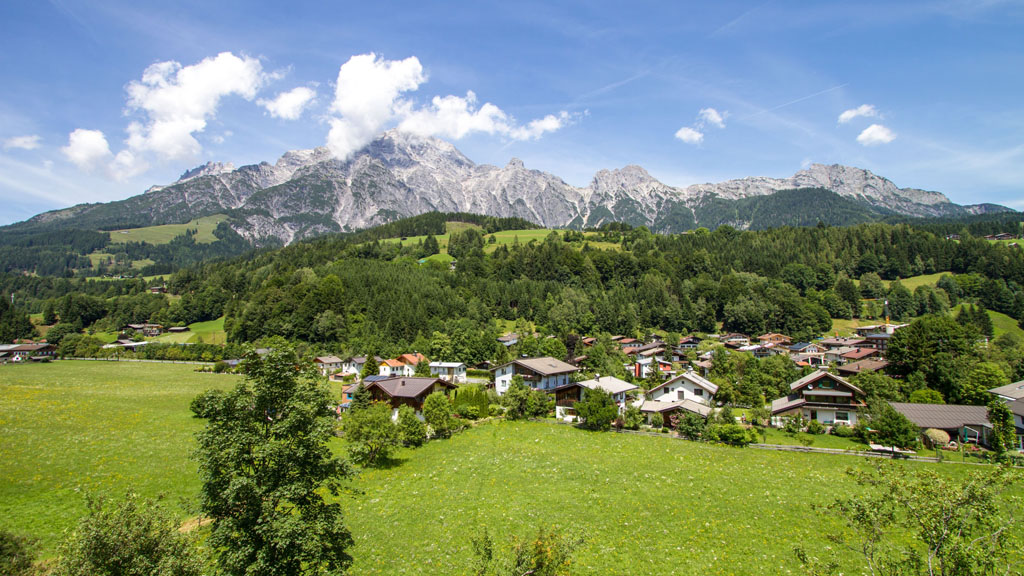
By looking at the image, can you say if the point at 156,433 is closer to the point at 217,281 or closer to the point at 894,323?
A: the point at 217,281

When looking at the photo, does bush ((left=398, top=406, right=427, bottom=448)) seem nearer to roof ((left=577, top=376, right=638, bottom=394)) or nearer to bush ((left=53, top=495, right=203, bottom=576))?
roof ((left=577, top=376, right=638, bottom=394))

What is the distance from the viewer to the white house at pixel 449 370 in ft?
233

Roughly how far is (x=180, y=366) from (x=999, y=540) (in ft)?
323

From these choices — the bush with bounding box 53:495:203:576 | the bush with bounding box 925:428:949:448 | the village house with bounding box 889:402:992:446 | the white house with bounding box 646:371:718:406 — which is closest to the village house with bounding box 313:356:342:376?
the white house with bounding box 646:371:718:406

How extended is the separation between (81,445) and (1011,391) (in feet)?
268

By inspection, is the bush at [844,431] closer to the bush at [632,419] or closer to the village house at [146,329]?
the bush at [632,419]

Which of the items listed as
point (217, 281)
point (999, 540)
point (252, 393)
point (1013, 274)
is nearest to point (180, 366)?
point (217, 281)

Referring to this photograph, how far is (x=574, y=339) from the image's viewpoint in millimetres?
87312

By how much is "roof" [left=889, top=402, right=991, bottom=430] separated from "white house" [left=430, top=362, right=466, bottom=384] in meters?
53.3

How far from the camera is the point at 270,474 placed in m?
11.4

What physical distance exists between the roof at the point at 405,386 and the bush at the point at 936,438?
4437 cm

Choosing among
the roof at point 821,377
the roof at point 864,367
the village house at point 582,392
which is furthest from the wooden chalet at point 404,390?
the roof at point 864,367

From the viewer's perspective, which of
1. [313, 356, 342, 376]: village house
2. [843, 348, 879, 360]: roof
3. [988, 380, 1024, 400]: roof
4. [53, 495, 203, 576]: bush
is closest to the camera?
[53, 495, 203, 576]: bush

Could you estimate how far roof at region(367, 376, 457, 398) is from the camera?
46.4m
